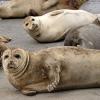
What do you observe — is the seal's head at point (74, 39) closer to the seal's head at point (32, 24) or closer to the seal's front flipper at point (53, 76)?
the seal's head at point (32, 24)

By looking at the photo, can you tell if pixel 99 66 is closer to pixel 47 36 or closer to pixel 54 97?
pixel 54 97

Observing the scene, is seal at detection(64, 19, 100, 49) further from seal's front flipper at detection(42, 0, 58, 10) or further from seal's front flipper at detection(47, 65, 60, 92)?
seal's front flipper at detection(42, 0, 58, 10)

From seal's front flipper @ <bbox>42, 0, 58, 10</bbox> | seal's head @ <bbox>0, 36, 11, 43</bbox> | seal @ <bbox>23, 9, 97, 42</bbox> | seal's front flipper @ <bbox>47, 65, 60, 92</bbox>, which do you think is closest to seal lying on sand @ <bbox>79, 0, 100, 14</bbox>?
seal's front flipper @ <bbox>42, 0, 58, 10</bbox>

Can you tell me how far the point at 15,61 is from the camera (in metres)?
4.17

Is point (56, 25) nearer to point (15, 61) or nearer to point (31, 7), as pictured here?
point (31, 7)

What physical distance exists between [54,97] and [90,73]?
0.39m

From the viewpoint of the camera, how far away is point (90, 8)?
8.94 m

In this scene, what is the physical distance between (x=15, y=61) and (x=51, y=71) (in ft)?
1.07

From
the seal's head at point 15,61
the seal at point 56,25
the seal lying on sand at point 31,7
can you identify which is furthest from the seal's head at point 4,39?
the seal's head at point 15,61

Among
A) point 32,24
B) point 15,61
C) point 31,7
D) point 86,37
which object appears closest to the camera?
point 15,61

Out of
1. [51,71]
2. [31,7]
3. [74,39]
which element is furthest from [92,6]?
[51,71]

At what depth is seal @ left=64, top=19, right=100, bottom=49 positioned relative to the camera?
17.4ft

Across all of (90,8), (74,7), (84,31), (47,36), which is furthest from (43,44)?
(90,8)

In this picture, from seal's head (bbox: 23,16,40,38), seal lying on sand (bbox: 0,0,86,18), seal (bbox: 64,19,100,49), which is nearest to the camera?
seal (bbox: 64,19,100,49)
